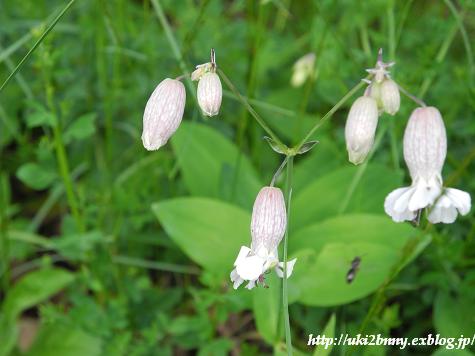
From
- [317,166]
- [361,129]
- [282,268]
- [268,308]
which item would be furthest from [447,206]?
[317,166]

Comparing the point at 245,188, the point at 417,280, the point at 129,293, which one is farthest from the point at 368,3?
the point at 129,293

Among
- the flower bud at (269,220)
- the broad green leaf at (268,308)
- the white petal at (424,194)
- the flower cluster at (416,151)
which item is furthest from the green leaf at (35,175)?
the white petal at (424,194)

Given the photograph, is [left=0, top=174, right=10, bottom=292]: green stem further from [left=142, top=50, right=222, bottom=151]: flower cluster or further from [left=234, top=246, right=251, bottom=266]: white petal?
[left=234, top=246, right=251, bottom=266]: white petal

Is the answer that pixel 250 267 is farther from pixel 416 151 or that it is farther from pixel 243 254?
pixel 416 151

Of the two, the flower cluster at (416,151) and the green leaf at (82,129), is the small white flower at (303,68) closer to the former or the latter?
the green leaf at (82,129)

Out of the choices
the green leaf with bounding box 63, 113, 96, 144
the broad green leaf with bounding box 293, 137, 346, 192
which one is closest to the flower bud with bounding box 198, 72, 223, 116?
the green leaf with bounding box 63, 113, 96, 144
